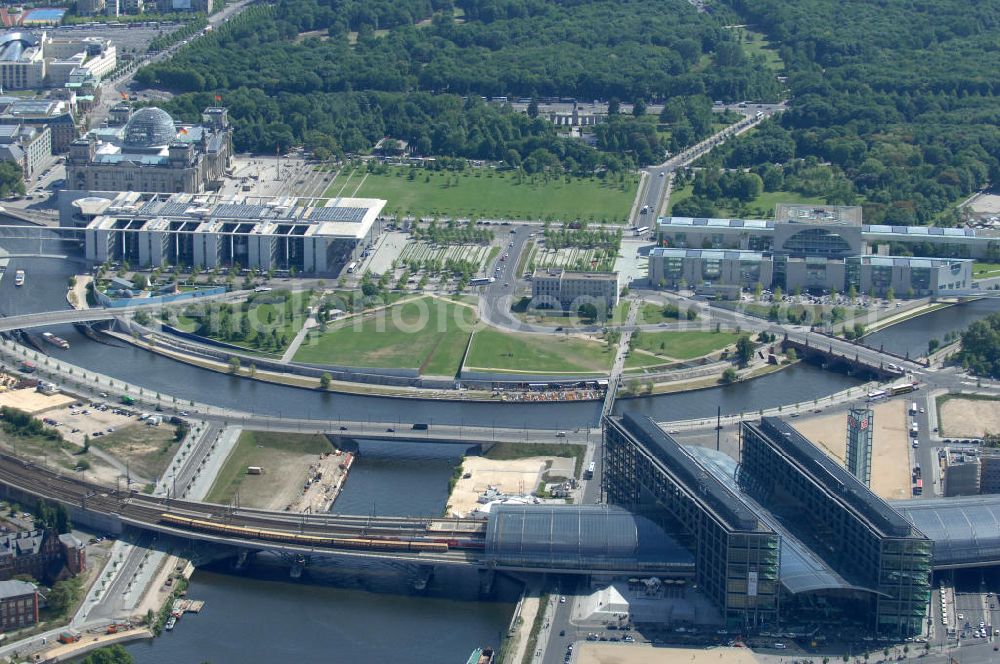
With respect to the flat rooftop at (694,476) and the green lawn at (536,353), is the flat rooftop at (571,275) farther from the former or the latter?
the flat rooftop at (694,476)

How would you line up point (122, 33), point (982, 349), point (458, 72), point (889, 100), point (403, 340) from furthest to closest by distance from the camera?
1. point (122, 33)
2. point (458, 72)
3. point (889, 100)
4. point (403, 340)
5. point (982, 349)

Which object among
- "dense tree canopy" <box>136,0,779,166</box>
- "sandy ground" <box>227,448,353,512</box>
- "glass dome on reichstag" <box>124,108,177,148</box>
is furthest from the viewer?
"dense tree canopy" <box>136,0,779,166</box>

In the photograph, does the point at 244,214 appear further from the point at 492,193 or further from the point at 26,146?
the point at 26,146

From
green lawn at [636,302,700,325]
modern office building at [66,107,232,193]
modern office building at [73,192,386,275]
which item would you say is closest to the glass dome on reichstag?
modern office building at [66,107,232,193]

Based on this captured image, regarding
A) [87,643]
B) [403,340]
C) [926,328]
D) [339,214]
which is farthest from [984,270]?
[87,643]

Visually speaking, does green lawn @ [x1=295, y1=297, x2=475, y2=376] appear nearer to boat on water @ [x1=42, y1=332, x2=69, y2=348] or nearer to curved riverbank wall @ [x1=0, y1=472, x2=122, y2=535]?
boat on water @ [x1=42, y1=332, x2=69, y2=348]

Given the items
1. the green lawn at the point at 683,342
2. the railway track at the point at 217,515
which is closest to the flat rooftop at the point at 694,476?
the railway track at the point at 217,515
